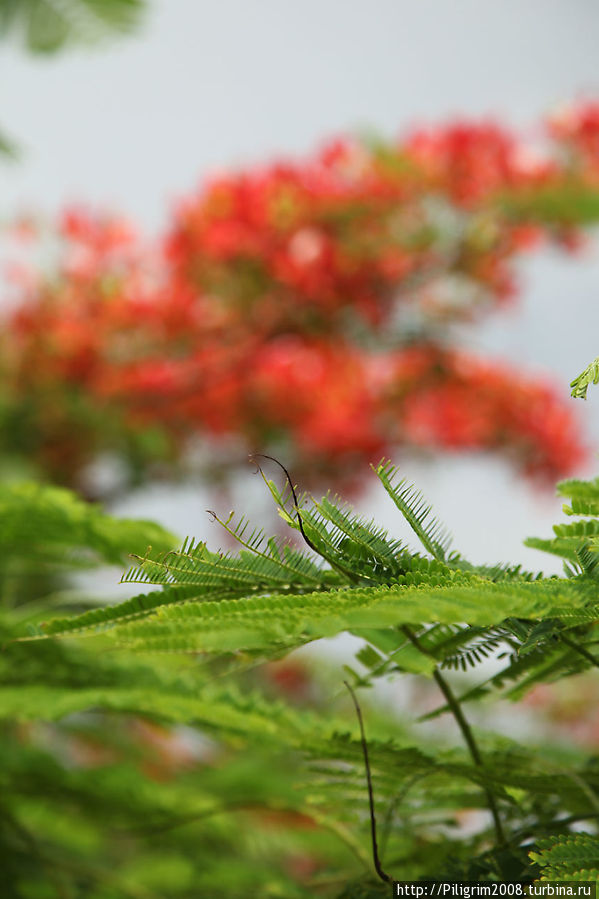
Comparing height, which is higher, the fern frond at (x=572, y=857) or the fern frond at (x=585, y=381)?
the fern frond at (x=585, y=381)

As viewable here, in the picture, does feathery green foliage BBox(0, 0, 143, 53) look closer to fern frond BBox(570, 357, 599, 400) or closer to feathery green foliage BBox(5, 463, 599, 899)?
feathery green foliage BBox(5, 463, 599, 899)

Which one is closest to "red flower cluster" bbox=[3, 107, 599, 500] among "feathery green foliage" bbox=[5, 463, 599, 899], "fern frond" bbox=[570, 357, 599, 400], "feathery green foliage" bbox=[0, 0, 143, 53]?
"feathery green foliage" bbox=[0, 0, 143, 53]

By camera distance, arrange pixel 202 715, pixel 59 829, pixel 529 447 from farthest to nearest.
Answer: pixel 529 447 < pixel 59 829 < pixel 202 715

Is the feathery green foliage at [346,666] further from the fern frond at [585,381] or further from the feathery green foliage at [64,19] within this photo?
the feathery green foliage at [64,19]

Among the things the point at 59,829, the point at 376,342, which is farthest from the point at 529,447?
the point at 59,829

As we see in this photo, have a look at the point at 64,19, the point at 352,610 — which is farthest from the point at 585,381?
the point at 64,19

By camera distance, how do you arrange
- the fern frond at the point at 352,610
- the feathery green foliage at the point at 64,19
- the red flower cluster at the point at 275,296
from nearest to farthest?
the fern frond at the point at 352,610
the feathery green foliage at the point at 64,19
the red flower cluster at the point at 275,296

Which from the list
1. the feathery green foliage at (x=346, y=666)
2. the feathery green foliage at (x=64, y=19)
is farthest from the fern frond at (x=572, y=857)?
the feathery green foliage at (x=64, y=19)

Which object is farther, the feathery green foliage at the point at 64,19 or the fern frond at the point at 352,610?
the feathery green foliage at the point at 64,19

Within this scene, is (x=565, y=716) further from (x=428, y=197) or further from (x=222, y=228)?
(x=222, y=228)
